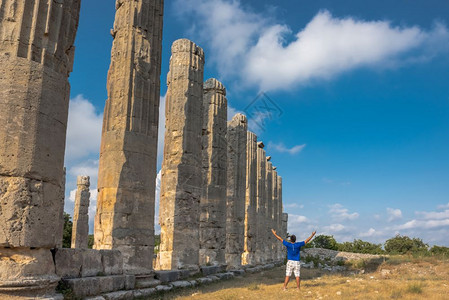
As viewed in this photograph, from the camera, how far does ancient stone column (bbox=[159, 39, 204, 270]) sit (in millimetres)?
13766

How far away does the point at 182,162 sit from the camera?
47.0 feet

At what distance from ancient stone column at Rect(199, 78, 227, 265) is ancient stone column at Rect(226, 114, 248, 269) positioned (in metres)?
2.84

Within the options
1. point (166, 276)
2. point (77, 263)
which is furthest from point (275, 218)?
point (77, 263)

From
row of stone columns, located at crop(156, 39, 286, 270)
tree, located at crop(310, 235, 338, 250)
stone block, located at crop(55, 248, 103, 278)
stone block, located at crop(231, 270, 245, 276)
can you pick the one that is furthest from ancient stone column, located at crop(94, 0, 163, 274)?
tree, located at crop(310, 235, 338, 250)

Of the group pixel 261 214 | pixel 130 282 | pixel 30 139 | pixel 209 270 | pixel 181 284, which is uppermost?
pixel 261 214

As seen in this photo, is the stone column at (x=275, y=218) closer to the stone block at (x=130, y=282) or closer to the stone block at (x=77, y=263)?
the stone block at (x=130, y=282)

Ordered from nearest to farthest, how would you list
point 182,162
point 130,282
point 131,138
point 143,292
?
point 130,282 < point 143,292 < point 131,138 < point 182,162

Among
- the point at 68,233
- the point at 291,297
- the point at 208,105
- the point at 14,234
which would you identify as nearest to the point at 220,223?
the point at 208,105

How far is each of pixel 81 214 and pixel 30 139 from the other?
69.3 ft

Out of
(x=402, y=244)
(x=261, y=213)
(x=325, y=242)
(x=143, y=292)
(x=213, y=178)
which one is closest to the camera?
(x=143, y=292)

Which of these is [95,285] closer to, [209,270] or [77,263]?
[77,263]

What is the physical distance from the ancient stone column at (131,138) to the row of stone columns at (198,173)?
3.04 m

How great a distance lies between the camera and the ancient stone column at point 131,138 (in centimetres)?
1026

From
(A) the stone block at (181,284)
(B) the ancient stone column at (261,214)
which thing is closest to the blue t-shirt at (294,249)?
(A) the stone block at (181,284)
